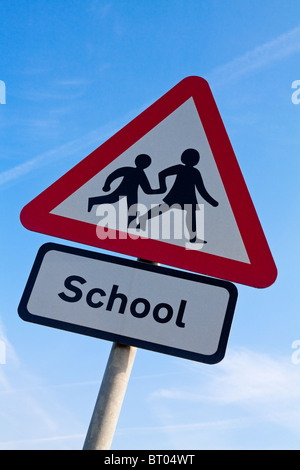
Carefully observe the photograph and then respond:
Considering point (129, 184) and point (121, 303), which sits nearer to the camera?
point (121, 303)

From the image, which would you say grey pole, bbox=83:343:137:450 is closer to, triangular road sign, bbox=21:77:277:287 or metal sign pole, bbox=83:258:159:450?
metal sign pole, bbox=83:258:159:450

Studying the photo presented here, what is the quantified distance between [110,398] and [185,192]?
0.70m

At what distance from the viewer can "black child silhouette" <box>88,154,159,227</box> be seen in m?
1.47

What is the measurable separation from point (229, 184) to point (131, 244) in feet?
1.40

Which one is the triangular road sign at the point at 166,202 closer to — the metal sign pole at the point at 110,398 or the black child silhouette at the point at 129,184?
the black child silhouette at the point at 129,184

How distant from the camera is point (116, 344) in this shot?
1.29 m

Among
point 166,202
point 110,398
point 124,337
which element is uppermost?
point 166,202

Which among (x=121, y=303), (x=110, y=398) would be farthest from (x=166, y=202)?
(x=110, y=398)

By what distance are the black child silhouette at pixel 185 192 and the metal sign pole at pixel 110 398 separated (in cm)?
41

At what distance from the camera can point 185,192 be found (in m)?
1.50

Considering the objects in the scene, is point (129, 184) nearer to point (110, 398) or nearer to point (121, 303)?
point (121, 303)

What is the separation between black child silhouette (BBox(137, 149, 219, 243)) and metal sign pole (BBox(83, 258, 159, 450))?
16.1 inches

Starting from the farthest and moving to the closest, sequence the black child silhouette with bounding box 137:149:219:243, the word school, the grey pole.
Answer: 1. the black child silhouette with bounding box 137:149:219:243
2. the word school
3. the grey pole

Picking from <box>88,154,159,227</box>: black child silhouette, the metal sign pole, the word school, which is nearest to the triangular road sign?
<box>88,154,159,227</box>: black child silhouette
